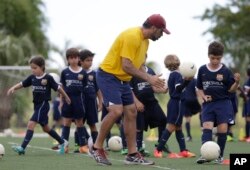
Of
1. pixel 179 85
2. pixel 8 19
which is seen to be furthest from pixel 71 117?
pixel 8 19

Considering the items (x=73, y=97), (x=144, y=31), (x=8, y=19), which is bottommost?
(x=73, y=97)

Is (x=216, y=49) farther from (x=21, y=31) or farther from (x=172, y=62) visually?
(x=21, y=31)

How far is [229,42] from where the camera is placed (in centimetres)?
5512

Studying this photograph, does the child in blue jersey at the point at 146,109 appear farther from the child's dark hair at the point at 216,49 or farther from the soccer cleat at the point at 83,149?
the child's dark hair at the point at 216,49

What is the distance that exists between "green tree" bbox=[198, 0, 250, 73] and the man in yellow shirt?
1651 inches

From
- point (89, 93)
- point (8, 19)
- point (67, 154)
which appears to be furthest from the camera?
point (8, 19)

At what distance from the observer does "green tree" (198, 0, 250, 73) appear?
54219 mm

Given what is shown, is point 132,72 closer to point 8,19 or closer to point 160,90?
point 160,90

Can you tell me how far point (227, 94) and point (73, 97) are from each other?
4011mm

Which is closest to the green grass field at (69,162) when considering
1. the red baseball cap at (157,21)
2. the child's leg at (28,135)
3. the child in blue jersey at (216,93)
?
the child's leg at (28,135)

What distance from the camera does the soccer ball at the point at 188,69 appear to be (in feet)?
43.7

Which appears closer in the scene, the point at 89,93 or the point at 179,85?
the point at 179,85

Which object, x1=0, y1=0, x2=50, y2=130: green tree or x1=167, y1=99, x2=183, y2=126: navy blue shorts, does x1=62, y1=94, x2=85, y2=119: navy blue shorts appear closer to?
x1=167, y1=99, x2=183, y2=126: navy blue shorts

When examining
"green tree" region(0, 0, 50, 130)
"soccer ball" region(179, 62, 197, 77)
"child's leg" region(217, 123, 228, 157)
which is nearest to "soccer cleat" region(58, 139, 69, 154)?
"soccer ball" region(179, 62, 197, 77)
